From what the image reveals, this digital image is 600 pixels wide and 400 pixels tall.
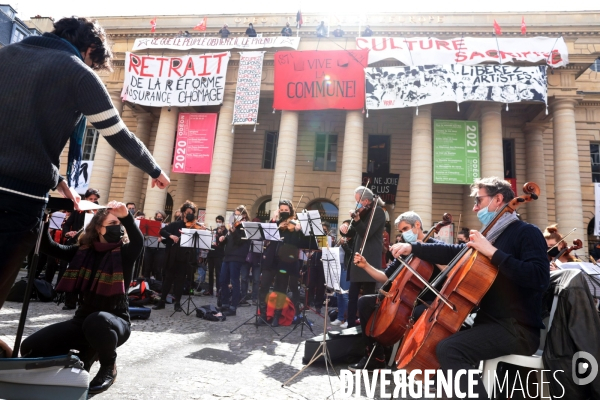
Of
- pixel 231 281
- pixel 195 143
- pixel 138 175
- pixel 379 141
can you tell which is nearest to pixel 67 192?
pixel 231 281

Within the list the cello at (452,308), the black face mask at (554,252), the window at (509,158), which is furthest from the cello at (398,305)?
the window at (509,158)

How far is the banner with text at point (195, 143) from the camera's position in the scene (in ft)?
56.5

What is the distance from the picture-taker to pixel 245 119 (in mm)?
17203

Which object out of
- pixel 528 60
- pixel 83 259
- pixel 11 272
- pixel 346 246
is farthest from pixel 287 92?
pixel 11 272

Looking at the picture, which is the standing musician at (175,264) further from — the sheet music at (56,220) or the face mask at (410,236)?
the face mask at (410,236)

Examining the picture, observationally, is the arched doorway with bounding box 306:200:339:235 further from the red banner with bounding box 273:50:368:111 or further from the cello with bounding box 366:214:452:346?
the cello with bounding box 366:214:452:346

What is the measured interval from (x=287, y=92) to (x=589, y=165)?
16681 millimetres

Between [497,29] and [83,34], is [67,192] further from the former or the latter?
[497,29]

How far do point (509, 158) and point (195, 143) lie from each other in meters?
16.9

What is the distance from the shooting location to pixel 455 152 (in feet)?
53.4

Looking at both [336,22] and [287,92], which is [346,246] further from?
[336,22]

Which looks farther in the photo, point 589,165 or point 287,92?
point 589,165

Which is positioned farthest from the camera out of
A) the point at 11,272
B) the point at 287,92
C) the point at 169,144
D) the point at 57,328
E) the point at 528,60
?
the point at 169,144

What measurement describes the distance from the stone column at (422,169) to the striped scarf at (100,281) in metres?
14.2
